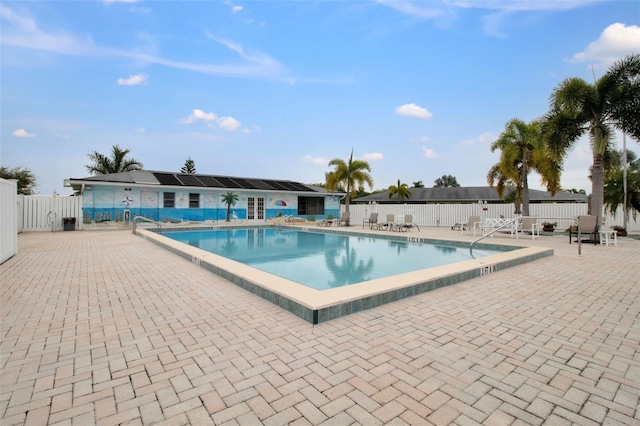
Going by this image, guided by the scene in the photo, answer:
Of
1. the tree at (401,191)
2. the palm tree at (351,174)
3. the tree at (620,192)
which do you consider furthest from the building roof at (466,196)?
the palm tree at (351,174)

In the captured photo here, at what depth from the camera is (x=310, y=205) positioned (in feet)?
86.7

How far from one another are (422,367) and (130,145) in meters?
35.4

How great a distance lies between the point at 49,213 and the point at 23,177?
829 inches

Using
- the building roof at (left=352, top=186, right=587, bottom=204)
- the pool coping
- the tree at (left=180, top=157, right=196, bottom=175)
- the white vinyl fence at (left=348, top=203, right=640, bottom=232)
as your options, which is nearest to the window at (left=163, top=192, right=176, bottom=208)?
the white vinyl fence at (left=348, top=203, right=640, bottom=232)

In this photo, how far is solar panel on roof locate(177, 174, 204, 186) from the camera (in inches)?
816

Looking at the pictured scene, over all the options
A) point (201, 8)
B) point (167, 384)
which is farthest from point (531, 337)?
point (201, 8)

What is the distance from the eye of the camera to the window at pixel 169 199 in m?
19.6

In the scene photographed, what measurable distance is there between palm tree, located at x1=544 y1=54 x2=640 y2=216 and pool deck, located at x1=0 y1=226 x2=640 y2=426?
9532 millimetres

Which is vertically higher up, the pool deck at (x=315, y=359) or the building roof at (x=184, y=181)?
the building roof at (x=184, y=181)

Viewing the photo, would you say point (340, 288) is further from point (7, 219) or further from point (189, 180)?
point (189, 180)

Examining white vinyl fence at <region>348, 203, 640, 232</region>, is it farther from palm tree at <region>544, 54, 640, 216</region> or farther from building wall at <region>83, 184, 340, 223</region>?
building wall at <region>83, 184, 340, 223</region>

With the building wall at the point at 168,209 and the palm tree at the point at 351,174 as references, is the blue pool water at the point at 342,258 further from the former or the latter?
the palm tree at the point at 351,174

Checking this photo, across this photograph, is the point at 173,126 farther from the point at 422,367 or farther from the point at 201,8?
the point at 422,367

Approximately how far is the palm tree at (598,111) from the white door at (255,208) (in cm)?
1767
